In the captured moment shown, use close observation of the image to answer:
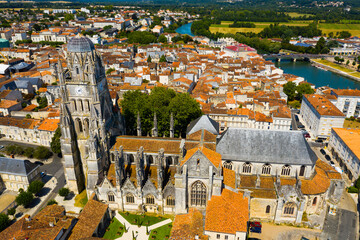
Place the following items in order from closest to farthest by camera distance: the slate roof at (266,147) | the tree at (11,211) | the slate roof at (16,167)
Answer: the slate roof at (266,147)
the tree at (11,211)
the slate roof at (16,167)

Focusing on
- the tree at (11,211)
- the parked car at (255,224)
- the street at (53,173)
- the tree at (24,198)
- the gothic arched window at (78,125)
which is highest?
the gothic arched window at (78,125)

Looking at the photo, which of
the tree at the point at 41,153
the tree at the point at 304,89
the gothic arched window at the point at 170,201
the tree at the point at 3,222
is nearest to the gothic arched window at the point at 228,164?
the gothic arched window at the point at 170,201

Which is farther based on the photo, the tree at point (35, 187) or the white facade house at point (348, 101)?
the white facade house at point (348, 101)

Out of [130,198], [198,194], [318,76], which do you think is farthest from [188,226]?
[318,76]

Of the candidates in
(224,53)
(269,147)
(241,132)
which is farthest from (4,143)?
(224,53)

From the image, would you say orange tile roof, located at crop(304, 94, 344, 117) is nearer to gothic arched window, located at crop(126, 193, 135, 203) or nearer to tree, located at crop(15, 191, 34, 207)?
gothic arched window, located at crop(126, 193, 135, 203)

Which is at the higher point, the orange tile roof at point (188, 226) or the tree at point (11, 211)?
the orange tile roof at point (188, 226)

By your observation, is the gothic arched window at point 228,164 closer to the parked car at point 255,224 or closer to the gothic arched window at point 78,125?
the parked car at point 255,224

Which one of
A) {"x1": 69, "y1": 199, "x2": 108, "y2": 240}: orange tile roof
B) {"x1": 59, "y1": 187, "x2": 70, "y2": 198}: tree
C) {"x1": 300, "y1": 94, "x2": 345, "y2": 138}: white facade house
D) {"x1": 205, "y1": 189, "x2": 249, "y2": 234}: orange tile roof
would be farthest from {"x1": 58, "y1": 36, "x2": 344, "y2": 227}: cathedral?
{"x1": 300, "y1": 94, "x2": 345, "y2": 138}: white facade house

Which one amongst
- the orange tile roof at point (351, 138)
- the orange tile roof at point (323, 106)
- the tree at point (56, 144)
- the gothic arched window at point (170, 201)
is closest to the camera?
the gothic arched window at point (170, 201)
